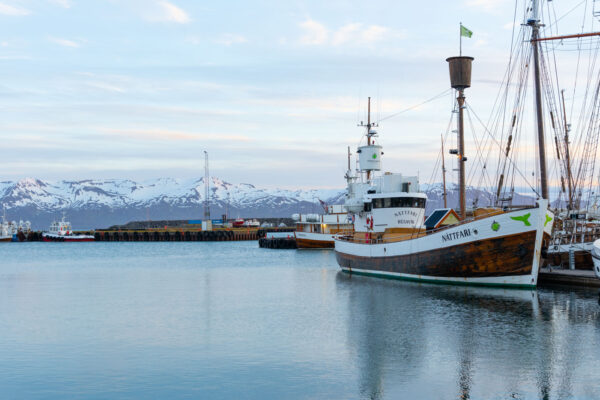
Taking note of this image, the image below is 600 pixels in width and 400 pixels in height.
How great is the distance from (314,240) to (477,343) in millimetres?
83340

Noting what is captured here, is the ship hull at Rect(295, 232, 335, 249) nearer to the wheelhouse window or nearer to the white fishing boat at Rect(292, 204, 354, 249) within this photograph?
the white fishing boat at Rect(292, 204, 354, 249)

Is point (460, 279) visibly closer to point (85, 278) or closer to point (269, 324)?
point (269, 324)

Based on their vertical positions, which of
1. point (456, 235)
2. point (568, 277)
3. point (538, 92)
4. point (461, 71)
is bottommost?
point (568, 277)

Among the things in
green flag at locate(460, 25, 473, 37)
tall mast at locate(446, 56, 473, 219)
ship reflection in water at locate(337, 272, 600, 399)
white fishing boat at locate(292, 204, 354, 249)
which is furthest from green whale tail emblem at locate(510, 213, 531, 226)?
white fishing boat at locate(292, 204, 354, 249)

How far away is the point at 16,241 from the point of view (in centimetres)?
19988

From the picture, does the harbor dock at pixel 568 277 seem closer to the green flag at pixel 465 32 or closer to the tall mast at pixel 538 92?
the tall mast at pixel 538 92

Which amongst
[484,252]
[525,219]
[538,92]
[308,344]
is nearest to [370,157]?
[538,92]

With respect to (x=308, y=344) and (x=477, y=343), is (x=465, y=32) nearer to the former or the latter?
(x=477, y=343)

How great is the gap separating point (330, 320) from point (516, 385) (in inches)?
553

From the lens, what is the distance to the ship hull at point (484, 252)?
35531 millimetres

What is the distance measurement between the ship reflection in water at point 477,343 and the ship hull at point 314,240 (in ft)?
220

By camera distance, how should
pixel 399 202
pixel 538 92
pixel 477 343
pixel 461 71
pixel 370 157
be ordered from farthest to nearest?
pixel 370 157 < pixel 399 202 < pixel 538 92 < pixel 461 71 < pixel 477 343

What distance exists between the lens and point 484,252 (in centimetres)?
3694

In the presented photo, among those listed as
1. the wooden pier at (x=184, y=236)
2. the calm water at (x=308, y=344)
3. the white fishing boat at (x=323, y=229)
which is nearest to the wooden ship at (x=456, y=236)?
the calm water at (x=308, y=344)
